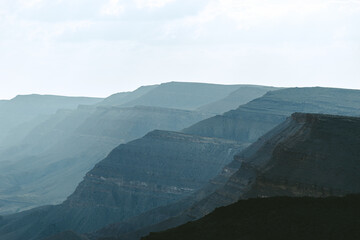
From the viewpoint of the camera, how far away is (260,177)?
88125 mm

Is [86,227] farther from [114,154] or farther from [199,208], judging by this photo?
[199,208]

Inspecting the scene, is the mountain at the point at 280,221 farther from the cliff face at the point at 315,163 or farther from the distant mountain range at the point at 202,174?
the distant mountain range at the point at 202,174

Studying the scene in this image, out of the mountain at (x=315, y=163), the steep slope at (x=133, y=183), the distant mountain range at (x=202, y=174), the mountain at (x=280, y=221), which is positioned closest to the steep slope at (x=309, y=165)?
the mountain at (x=315, y=163)

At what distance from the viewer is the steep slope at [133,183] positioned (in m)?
159

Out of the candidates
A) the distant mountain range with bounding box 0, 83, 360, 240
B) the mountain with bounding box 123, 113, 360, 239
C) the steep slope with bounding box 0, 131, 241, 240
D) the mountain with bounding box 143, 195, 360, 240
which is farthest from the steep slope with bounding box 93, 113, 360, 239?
the steep slope with bounding box 0, 131, 241, 240

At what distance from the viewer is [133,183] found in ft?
551

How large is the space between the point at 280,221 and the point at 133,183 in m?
127

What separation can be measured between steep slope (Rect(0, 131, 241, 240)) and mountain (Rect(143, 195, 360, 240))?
10968cm

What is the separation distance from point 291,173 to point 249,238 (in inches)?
1822

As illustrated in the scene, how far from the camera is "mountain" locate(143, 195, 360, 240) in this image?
40.1 m

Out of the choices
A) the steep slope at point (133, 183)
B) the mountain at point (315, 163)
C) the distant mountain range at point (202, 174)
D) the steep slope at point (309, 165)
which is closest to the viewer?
the mountain at point (315, 163)

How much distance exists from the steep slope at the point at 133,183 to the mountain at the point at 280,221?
360 feet

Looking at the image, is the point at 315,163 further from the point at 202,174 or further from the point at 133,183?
the point at 133,183

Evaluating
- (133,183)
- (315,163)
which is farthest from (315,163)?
(133,183)
